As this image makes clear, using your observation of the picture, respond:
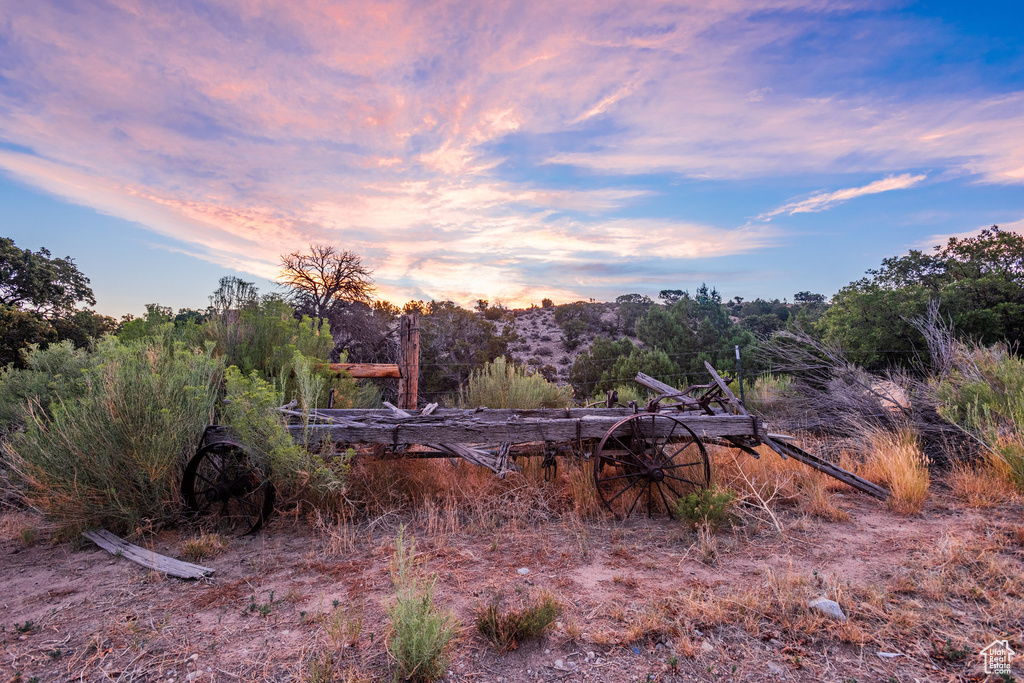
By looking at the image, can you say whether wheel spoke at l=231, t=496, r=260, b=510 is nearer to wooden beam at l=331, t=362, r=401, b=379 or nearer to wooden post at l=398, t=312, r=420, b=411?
wooden beam at l=331, t=362, r=401, b=379

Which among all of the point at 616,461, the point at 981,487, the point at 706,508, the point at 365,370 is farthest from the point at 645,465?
the point at 365,370

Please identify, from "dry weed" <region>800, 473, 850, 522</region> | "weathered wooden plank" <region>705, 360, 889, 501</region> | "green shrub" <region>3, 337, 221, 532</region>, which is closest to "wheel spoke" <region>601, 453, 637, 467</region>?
"weathered wooden plank" <region>705, 360, 889, 501</region>

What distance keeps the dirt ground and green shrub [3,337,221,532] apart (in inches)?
13.5

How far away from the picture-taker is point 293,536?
488 cm

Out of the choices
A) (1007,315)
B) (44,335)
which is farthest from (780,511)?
(44,335)

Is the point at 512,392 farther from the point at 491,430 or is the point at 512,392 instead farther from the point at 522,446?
the point at 491,430

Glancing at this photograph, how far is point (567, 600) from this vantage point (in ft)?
11.3

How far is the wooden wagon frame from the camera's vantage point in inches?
196

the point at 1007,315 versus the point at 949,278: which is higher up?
the point at 949,278

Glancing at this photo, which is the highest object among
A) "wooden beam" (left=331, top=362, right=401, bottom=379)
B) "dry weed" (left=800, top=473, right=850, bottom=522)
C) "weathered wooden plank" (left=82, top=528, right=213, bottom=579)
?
"wooden beam" (left=331, top=362, right=401, bottom=379)

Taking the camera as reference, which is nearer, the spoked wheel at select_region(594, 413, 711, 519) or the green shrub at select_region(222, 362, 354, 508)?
the green shrub at select_region(222, 362, 354, 508)

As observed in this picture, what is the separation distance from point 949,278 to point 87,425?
1571cm

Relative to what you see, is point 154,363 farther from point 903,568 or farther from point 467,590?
point 903,568

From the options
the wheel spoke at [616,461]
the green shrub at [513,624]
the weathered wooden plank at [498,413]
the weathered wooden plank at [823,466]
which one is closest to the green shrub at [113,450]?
the weathered wooden plank at [498,413]
